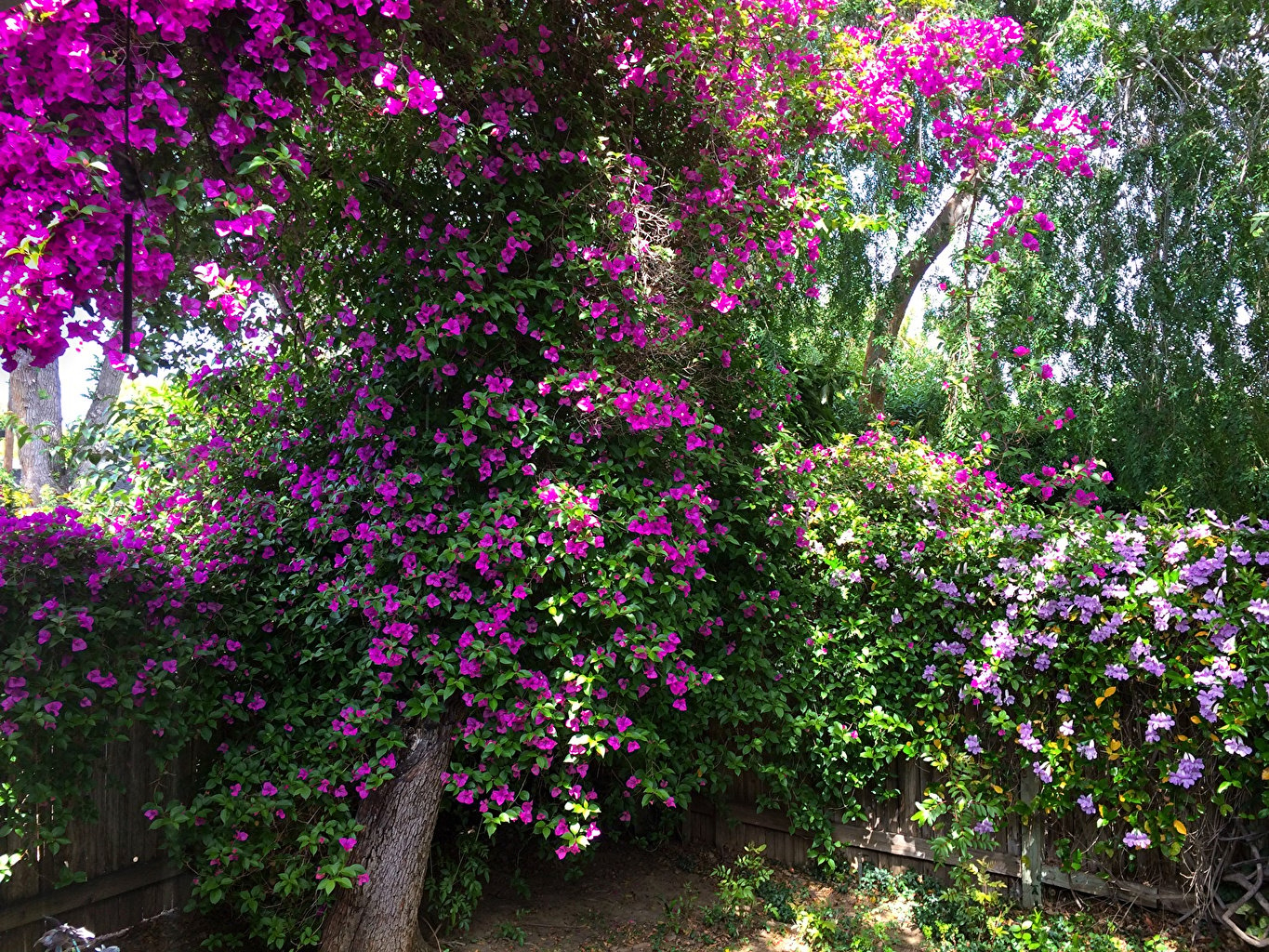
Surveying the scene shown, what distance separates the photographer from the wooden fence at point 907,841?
3518 mm

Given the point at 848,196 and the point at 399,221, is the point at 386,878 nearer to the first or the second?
the point at 399,221

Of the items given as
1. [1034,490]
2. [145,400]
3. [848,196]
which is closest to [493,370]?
[145,400]

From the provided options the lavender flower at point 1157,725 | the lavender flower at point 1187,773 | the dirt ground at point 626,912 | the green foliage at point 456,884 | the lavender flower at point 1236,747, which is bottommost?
the dirt ground at point 626,912

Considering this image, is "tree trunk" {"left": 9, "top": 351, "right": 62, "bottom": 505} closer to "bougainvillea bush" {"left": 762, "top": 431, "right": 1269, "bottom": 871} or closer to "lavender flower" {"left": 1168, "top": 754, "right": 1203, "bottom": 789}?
"bougainvillea bush" {"left": 762, "top": 431, "right": 1269, "bottom": 871}

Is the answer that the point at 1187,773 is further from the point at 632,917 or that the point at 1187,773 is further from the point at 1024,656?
the point at 632,917

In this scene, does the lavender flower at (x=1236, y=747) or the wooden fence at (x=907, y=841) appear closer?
the lavender flower at (x=1236, y=747)

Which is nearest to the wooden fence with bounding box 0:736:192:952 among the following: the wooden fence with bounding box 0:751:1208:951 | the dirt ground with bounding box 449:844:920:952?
the wooden fence with bounding box 0:751:1208:951

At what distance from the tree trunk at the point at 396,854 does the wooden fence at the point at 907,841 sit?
5.78 ft

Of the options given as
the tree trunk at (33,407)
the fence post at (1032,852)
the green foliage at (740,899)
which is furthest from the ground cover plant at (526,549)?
the tree trunk at (33,407)

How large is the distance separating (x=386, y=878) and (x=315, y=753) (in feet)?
1.84

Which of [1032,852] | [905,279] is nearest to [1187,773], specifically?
[1032,852]

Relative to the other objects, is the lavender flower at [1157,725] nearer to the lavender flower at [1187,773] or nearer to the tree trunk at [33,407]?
the lavender flower at [1187,773]

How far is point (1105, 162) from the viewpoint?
614 cm

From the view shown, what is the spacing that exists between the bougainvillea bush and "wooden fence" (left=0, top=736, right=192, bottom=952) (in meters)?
2.61
